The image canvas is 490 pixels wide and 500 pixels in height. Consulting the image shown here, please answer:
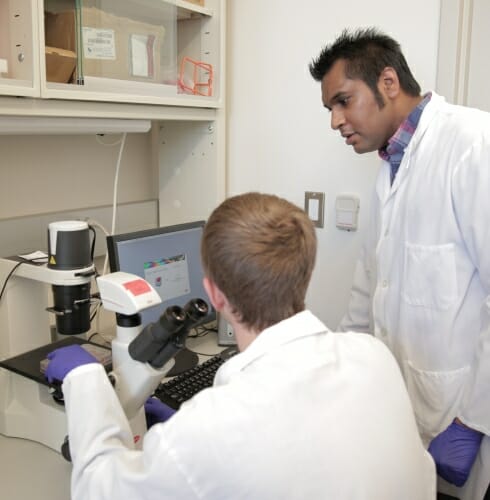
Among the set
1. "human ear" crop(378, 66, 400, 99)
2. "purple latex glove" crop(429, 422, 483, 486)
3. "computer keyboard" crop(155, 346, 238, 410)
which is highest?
"human ear" crop(378, 66, 400, 99)

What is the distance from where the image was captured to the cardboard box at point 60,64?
1.34 meters

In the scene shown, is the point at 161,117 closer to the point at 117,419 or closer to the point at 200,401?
the point at 117,419

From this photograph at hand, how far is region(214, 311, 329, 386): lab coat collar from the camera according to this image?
33.8 inches

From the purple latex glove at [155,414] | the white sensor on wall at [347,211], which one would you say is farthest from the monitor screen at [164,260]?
the white sensor on wall at [347,211]

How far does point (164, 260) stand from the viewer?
1687 mm

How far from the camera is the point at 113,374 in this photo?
109 centimetres

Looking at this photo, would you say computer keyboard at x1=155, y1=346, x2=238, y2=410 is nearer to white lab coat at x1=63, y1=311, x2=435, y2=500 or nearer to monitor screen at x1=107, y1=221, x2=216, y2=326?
monitor screen at x1=107, y1=221, x2=216, y2=326

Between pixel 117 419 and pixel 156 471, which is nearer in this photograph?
pixel 156 471

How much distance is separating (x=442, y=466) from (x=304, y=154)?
1068 mm

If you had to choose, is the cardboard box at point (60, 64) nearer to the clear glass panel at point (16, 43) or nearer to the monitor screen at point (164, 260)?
the clear glass panel at point (16, 43)

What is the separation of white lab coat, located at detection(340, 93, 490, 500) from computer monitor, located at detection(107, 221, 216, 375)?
549mm

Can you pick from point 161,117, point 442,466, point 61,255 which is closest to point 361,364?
point 442,466

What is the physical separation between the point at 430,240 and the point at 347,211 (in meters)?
0.55

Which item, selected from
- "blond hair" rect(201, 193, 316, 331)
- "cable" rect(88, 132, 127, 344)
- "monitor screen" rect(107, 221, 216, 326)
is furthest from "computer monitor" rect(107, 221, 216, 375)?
"blond hair" rect(201, 193, 316, 331)
